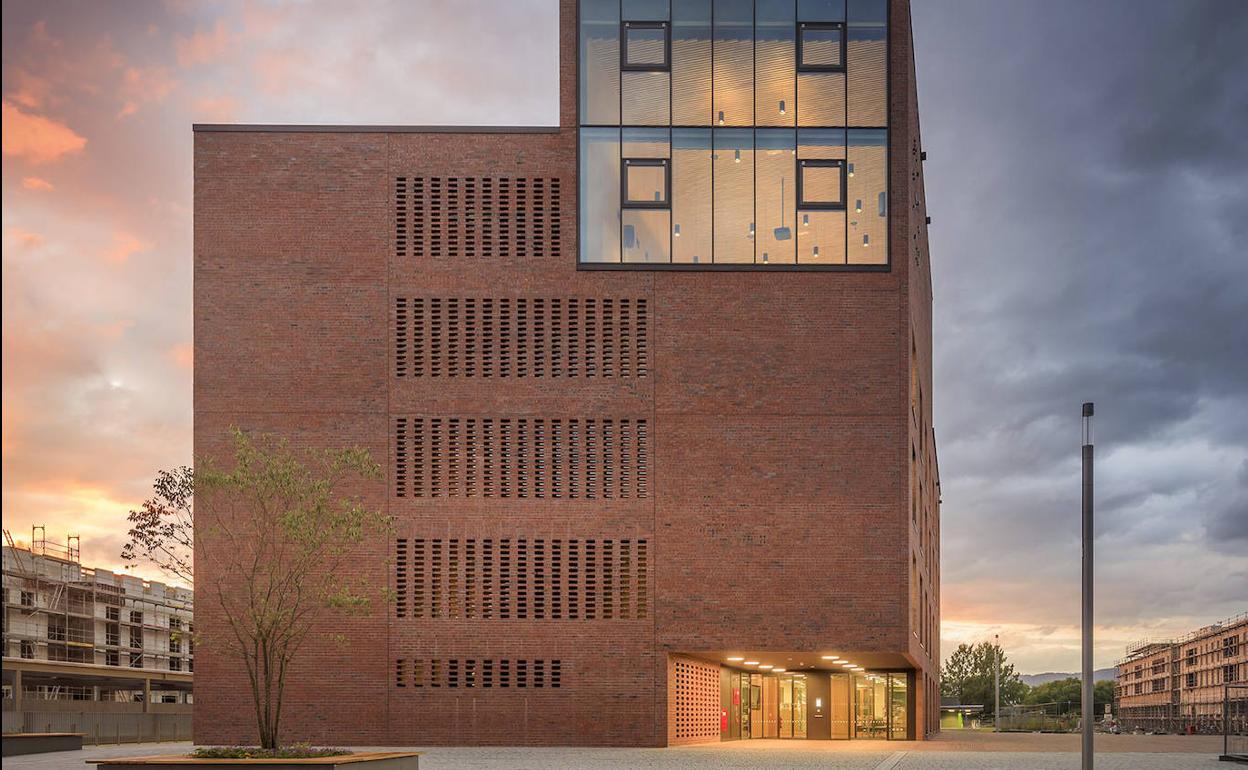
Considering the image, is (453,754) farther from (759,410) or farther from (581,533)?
(759,410)

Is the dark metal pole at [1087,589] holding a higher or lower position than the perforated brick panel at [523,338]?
lower

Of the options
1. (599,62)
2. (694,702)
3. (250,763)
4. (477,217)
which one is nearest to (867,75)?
(599,62)

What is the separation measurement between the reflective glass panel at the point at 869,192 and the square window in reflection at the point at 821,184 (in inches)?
10.4

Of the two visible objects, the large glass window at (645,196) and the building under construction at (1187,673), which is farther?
the building under construction at (1187,673)

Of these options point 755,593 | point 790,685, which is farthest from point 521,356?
point 790,685

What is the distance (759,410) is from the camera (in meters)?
34.2

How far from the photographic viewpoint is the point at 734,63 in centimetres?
3506

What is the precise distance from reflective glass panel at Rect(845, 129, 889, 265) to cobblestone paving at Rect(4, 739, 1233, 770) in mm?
12769

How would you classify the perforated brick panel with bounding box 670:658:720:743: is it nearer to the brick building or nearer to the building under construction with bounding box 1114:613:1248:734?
the brick building

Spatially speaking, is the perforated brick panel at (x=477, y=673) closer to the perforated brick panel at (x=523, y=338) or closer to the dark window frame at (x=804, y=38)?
the perforated brick panel at (x=523, y=338)

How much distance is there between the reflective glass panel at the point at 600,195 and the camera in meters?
34.8

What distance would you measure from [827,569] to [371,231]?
1479 centimetres

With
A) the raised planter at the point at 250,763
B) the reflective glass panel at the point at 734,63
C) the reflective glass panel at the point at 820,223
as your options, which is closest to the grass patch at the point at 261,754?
the raised planter at the point at 250,763

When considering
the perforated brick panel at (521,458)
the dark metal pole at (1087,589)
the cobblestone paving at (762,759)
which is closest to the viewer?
the dark metal pole at (1087,589)
